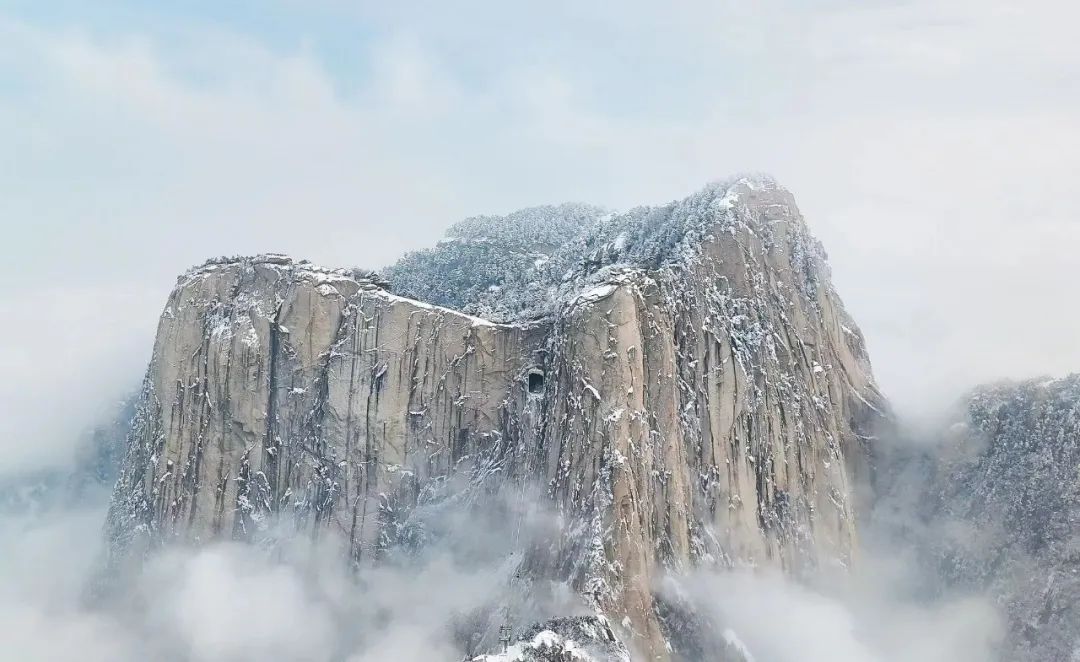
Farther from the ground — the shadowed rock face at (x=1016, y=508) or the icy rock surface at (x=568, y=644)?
the shadowed rock face at (x=1016, y=508)

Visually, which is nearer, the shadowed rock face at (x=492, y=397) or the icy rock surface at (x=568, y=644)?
the icy rock surface at (x=568, y=644)

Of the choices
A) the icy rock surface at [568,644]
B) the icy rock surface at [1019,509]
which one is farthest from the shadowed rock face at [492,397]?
the icy rock surface at [568,644]

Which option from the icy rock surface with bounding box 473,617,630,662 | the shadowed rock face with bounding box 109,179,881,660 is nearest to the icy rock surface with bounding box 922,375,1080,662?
the shadowed rock face with bounding box 109,179,881,660

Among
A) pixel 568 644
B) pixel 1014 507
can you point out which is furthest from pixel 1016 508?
pixel 568 644

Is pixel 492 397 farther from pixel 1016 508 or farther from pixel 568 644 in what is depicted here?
pixel 1016 508

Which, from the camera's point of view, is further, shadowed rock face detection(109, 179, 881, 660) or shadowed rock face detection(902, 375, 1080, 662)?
shadowed rock face detection(109, 179, 881, 660)

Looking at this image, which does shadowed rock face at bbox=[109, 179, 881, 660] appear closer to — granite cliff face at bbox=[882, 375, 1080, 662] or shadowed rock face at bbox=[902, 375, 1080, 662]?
granite cliff face at bbox=[882, 375, 1080, 662]

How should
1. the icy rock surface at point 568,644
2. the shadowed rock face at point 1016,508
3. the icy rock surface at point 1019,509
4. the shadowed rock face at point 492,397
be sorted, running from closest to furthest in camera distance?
the icy rock surface at point 568,644
the icy rock surface at point 1019,509
the shadowed rock face at point 1016,508
the shadowed rock face at point 492,397

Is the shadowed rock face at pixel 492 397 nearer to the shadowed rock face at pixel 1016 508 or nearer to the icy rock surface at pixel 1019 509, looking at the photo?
the shadowed rock face at pixel 1016 508

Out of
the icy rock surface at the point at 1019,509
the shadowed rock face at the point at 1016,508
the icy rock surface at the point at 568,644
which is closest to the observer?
the icy rock surface at the point at 568,644

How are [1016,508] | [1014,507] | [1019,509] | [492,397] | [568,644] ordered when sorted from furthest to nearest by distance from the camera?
[492,397] → [1014,507] → [1016,508] → [1019,509] → [568,644]
